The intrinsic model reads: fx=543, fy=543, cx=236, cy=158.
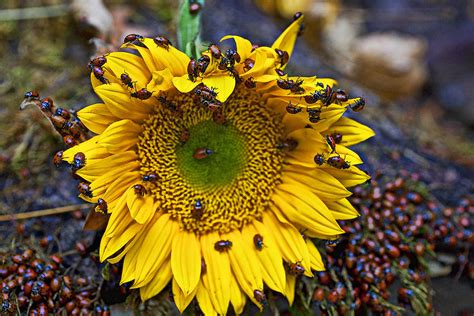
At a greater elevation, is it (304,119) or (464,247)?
(304,119)

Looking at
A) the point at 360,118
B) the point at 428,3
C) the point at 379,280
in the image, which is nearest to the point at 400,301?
the point at 379,280

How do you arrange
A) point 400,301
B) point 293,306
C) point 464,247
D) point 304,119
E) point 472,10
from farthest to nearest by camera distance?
point 472,10 → point 464,247 → point 400,301 → point 293,306 → point 304,119

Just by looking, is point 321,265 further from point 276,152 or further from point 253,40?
point 253,40

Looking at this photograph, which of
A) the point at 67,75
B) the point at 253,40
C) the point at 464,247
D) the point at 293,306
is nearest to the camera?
the point at 293,306

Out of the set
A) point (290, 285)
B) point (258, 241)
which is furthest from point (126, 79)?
point (290, 285)

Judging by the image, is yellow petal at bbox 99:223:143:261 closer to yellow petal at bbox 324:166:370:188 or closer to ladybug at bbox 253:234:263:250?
ladybug at bbox 253:234:263:250

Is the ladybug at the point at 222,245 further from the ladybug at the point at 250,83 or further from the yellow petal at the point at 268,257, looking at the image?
the ladybug at the point at 250,83

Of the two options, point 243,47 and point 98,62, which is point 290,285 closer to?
point 243,47

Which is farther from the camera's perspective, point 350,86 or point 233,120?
point 350,86
